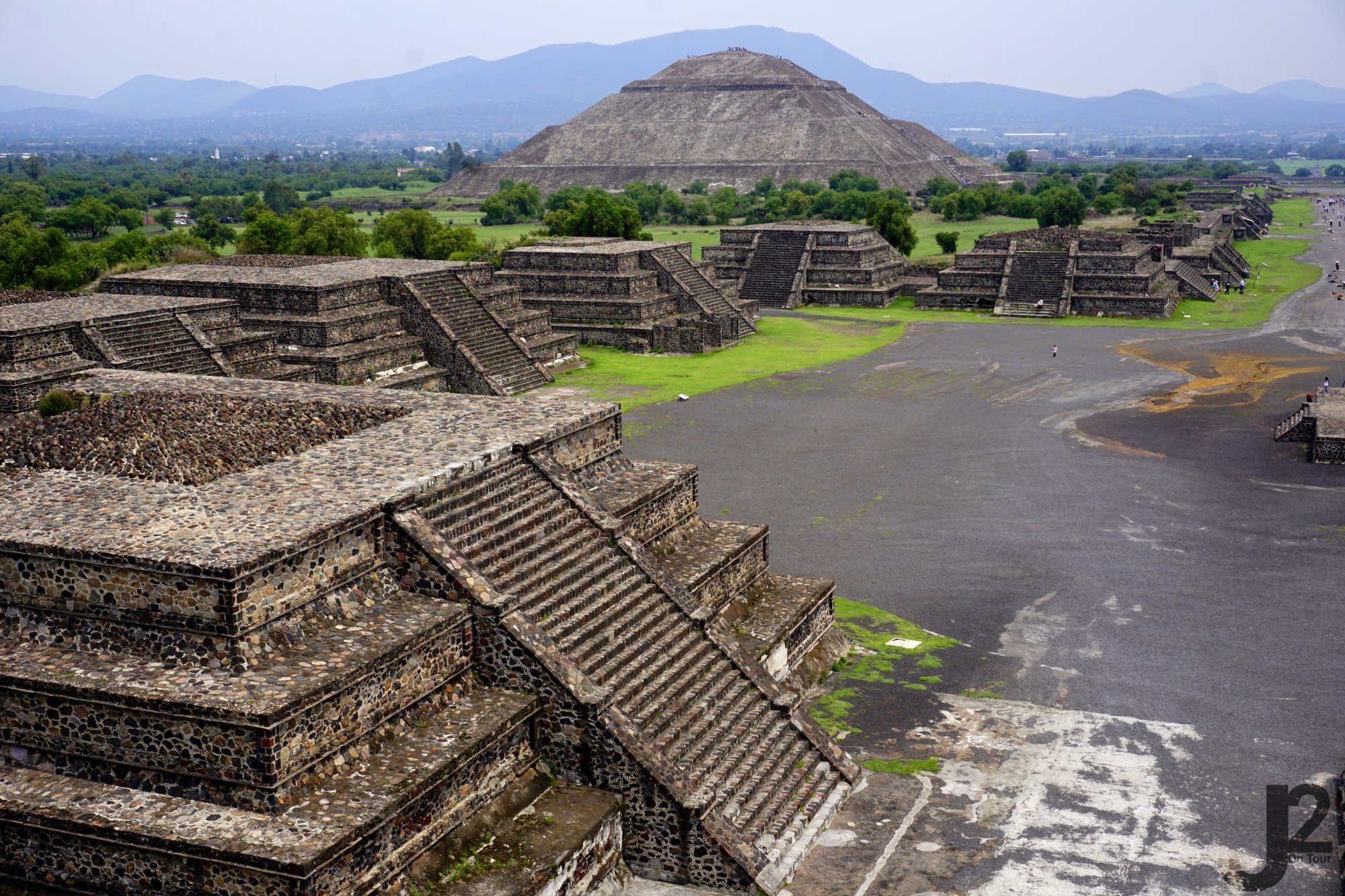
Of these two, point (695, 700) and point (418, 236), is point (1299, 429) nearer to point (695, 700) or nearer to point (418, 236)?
point (695, 700)

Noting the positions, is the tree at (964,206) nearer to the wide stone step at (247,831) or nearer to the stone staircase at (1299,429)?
the stone staircase at (1299,429)

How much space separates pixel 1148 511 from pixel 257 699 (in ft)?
62.5

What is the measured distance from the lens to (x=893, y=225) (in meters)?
66.6

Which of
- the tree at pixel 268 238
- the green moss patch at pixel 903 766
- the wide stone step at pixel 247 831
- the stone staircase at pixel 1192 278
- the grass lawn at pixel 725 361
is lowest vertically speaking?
the green moss patch at pixel 903 766

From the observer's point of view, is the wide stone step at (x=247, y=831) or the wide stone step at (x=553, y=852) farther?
the wide stone step at (x=553, y=852)

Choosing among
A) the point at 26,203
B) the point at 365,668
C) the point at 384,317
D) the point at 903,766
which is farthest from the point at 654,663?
the point at 26,203

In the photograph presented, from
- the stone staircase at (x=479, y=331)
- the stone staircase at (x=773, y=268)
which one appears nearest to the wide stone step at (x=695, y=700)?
the stone staircase at (x=479, y=331)

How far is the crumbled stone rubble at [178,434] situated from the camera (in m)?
14.0

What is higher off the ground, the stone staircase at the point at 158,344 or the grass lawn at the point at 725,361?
the stone staircase at the point at 158,344

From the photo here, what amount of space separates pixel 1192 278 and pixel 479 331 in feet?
127

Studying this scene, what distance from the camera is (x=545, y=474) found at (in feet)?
48.9

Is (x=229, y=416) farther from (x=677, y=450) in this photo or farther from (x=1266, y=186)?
(x=1266, y=186)

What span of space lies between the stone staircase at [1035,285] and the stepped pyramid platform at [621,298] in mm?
13838

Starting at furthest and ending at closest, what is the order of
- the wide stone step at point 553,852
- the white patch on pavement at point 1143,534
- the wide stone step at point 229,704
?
the white patch on pavement at point 1143,534 → the wide stone step at point 553,852 → the wide stone step at point 229,704
